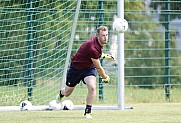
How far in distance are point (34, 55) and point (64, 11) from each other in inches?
51.0

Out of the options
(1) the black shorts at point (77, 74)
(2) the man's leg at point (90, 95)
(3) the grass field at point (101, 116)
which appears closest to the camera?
(3) the grass field at point (101, 116)

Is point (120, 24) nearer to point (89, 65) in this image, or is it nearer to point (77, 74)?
point (89, 65)

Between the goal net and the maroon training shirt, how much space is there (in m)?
3.12

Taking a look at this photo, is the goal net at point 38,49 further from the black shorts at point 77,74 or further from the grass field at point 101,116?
the black shorts at point 77,74

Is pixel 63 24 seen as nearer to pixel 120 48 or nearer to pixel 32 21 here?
pixel 32 21

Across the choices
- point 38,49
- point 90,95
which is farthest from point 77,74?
point 38,49

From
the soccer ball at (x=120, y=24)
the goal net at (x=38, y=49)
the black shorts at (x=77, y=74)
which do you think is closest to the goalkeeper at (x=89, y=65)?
the black shorts at (x=77, y=74)

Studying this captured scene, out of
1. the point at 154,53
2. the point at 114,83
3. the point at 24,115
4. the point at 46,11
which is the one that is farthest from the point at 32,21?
the point at 154,53

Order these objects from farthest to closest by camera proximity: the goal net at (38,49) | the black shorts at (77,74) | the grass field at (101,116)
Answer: the goal net at (38,49) < the black shorts at (77,74) < the grass field at (101,116)

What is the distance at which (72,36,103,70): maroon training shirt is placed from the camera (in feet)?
31.9

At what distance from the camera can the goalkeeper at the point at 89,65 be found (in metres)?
9.72

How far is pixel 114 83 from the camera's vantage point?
1570cm

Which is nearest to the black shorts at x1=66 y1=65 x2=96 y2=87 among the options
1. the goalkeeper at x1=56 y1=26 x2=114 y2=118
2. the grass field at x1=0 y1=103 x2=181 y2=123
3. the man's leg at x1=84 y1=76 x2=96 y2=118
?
the goalkeeper at x1=56 y1=26 x2=114 y2=118

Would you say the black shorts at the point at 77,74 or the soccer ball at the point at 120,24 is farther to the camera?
the soccer ball at the point at 120,24
